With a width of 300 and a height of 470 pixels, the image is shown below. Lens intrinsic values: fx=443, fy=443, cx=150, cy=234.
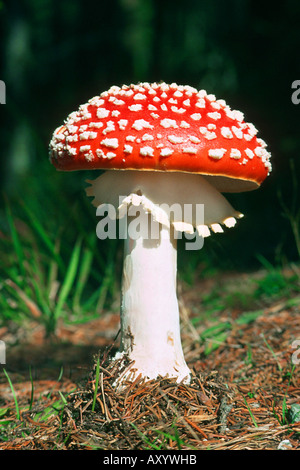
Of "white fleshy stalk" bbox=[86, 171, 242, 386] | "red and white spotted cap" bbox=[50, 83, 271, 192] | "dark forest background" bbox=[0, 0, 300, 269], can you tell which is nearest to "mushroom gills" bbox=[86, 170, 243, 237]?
"white fleshy stalk" bbox=[86, 171, 242, 386]

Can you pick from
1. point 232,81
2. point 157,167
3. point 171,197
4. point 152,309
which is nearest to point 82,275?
point 152,309

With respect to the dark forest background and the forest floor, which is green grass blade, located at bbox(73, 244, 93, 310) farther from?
the forest floor

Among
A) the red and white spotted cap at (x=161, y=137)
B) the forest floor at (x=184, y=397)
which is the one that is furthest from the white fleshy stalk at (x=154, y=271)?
the red and white spotted cap at (x=161, y=137)

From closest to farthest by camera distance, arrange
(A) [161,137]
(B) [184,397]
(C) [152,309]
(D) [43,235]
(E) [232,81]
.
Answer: (A) [161,137], (B) [184,397], (C) [152,309], (D) [43,235], (E) [232,81]

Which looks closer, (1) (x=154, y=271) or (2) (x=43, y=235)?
(1) (x=154, y=271)

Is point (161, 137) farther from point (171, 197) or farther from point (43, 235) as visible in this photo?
point (43, 235)

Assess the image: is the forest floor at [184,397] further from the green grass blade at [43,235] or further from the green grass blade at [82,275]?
the green grass blade at [43,235]
